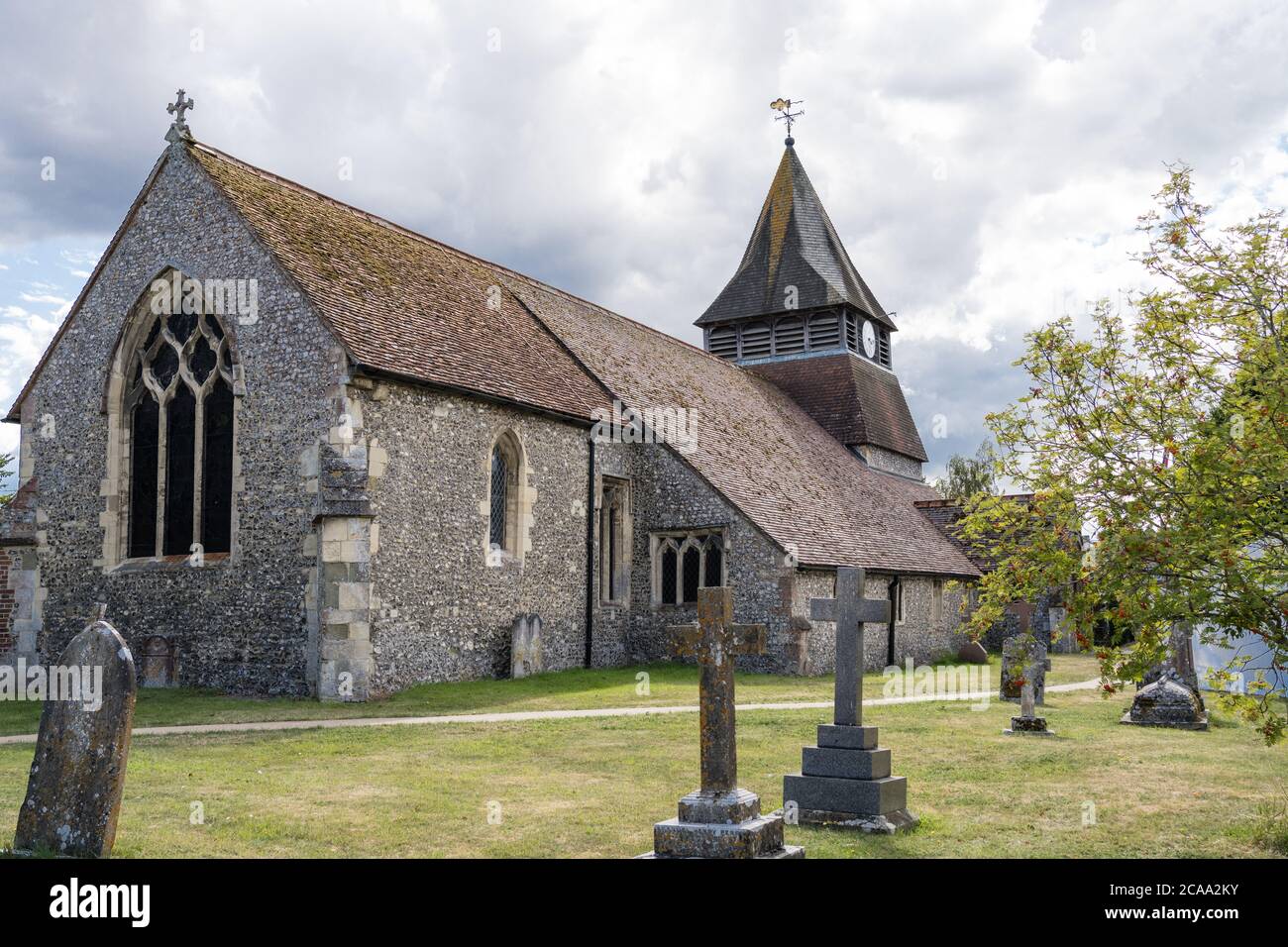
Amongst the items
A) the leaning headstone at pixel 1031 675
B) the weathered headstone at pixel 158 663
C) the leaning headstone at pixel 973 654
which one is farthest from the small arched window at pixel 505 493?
the leaning headstone at pixel 973 654

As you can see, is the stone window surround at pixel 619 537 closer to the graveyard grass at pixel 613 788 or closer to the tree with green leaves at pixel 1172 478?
the graveyard grass at pixel 613 788

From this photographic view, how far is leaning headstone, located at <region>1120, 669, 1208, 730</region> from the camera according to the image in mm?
15328

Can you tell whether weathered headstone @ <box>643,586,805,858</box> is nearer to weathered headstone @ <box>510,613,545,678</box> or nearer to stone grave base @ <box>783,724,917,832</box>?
stone grave base @ <box>783,724,917,832</box>

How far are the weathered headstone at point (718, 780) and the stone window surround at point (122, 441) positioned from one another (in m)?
12.4

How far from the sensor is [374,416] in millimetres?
16875

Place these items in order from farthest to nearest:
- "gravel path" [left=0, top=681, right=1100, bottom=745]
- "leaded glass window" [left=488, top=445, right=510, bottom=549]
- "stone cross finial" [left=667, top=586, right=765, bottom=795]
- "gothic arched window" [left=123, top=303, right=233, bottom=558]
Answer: "leaded glass window" [left=488, top=445, right=510, bottom=549] < "gothic arched window" [left=123, top=303, right=233, bottom=558] < "gravel path" [left=0, top=681, right=1100, bottom=745] < "stone cross finial" [left=667, top=586, right=765, bottom=795]

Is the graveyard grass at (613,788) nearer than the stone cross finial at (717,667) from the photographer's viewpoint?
No

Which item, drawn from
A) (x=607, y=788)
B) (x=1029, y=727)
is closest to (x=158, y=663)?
(x=607, y=788)

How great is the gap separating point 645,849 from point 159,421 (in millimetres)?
14273

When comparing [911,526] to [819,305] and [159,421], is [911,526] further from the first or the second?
[159,421]

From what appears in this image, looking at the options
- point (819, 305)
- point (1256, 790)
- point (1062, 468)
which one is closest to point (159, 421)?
point (1062, 468)

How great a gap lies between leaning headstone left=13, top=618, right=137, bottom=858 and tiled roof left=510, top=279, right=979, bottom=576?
15.7m

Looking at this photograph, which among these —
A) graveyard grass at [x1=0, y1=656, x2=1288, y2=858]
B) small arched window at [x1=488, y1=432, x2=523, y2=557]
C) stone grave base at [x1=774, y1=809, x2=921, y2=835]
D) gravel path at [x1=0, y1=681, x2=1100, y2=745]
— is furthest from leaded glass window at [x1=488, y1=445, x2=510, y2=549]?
stone grave base at [x1=774, y1=809, x2=921, y2=835]

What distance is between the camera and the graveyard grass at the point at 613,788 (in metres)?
7.76
